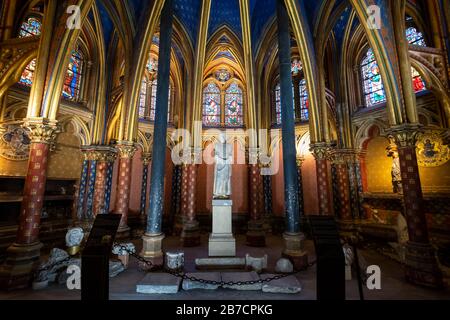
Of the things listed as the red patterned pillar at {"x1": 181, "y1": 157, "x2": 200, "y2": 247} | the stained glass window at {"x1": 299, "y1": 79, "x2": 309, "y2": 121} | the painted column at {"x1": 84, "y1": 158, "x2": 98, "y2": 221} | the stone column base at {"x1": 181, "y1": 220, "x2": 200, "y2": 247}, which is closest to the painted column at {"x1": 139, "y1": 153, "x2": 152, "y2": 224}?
the painted column at {"x1": 84, "y1": 158, "x2": 98, "y2": 221}

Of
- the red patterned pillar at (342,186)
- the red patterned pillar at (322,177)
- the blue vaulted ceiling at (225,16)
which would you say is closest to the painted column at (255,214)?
the red patterned pillar at (322,177)

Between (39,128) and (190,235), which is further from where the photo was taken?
(190,235)

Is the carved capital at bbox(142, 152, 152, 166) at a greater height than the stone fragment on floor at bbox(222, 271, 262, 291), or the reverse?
the carved capital at bbox(142, 152, 152, 166)

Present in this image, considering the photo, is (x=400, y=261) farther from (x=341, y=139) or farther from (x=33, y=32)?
(x=33, y=32)

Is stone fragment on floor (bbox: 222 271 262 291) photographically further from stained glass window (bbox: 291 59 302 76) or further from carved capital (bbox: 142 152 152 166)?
stained glass window (bbox: 291 59 302 76)

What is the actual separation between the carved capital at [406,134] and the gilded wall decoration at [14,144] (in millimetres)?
14809

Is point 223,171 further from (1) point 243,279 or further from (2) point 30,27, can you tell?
(2) point 30,27

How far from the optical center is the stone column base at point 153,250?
693 centimetres

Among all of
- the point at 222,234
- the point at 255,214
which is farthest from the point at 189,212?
the point at 222,234

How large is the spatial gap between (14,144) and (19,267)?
22.8 ft

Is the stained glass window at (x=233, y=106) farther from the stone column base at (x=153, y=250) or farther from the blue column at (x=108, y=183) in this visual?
the stone column base at (x=153, y=250)

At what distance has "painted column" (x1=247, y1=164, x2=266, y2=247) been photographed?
1059 centimetres

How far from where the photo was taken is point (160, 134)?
25.2ft

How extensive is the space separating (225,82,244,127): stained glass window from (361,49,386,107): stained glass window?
7.99 metres
